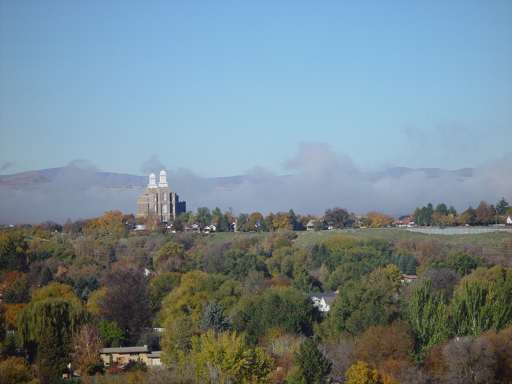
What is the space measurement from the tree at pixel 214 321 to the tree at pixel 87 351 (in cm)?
521

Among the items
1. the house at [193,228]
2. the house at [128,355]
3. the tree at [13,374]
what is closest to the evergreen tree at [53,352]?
the house at [128,355]

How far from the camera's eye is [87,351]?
92.9 feet

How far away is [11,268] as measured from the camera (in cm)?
5822

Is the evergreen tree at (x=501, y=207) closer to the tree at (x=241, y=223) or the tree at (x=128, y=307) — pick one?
the tree at (x=241, y=223)

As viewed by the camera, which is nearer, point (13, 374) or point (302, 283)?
point (13, 374)

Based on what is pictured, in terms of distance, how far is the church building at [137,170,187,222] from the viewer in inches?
4897

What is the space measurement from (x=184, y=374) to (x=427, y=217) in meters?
74.4

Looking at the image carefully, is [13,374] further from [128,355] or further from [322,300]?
[322,300]

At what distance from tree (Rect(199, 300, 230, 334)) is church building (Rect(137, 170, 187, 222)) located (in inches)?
3629

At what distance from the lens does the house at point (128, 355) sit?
2930cm

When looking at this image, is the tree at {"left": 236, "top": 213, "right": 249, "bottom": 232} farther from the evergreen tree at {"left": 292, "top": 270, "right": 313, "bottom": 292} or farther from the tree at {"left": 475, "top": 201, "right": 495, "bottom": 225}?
the evergreen tree at {"left": 292, "top": 270, "right": 313, "bottom": 292}

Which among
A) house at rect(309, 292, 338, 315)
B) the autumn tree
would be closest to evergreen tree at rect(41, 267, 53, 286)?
house at rect(309, 292, 338, 315)

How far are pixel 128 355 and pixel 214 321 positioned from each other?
4.59 m

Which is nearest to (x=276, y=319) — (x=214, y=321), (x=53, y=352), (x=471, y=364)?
(x=214, y=321)
